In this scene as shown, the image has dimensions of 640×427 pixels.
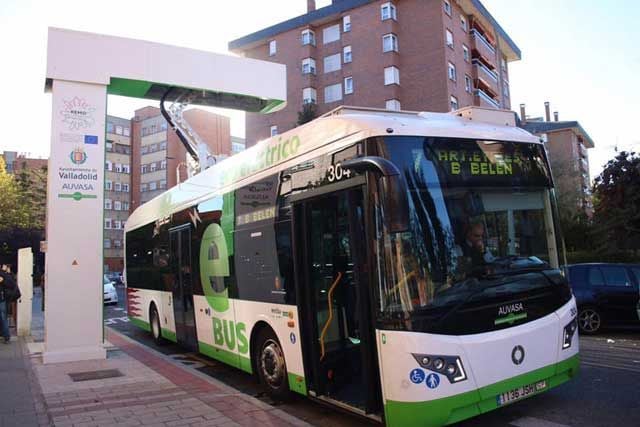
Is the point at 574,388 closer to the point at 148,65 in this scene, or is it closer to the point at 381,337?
the point at 381,337

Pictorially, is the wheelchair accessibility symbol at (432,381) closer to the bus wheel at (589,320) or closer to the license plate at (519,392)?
the license plate at (519,392)

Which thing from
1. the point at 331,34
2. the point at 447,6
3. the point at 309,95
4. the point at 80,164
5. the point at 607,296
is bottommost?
the point at 607,296

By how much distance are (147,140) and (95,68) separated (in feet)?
219

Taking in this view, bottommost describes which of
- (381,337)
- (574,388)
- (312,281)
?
(574,388)

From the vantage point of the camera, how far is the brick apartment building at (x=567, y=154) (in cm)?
3541

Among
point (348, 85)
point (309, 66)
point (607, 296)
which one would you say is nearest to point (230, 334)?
point (607, 296)

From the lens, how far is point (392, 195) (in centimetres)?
441

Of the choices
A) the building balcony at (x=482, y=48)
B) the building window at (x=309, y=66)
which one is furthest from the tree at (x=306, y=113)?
the building balcony at (x=482, y=48)

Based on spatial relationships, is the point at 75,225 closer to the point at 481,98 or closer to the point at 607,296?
the point at 607,296

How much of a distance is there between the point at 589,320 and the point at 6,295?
42.3 ft

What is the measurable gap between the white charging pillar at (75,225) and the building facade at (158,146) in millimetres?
60310

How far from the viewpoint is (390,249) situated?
4.64m

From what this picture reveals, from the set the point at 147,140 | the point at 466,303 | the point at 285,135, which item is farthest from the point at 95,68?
the point at 147,140

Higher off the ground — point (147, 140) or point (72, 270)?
point (147, 140)
